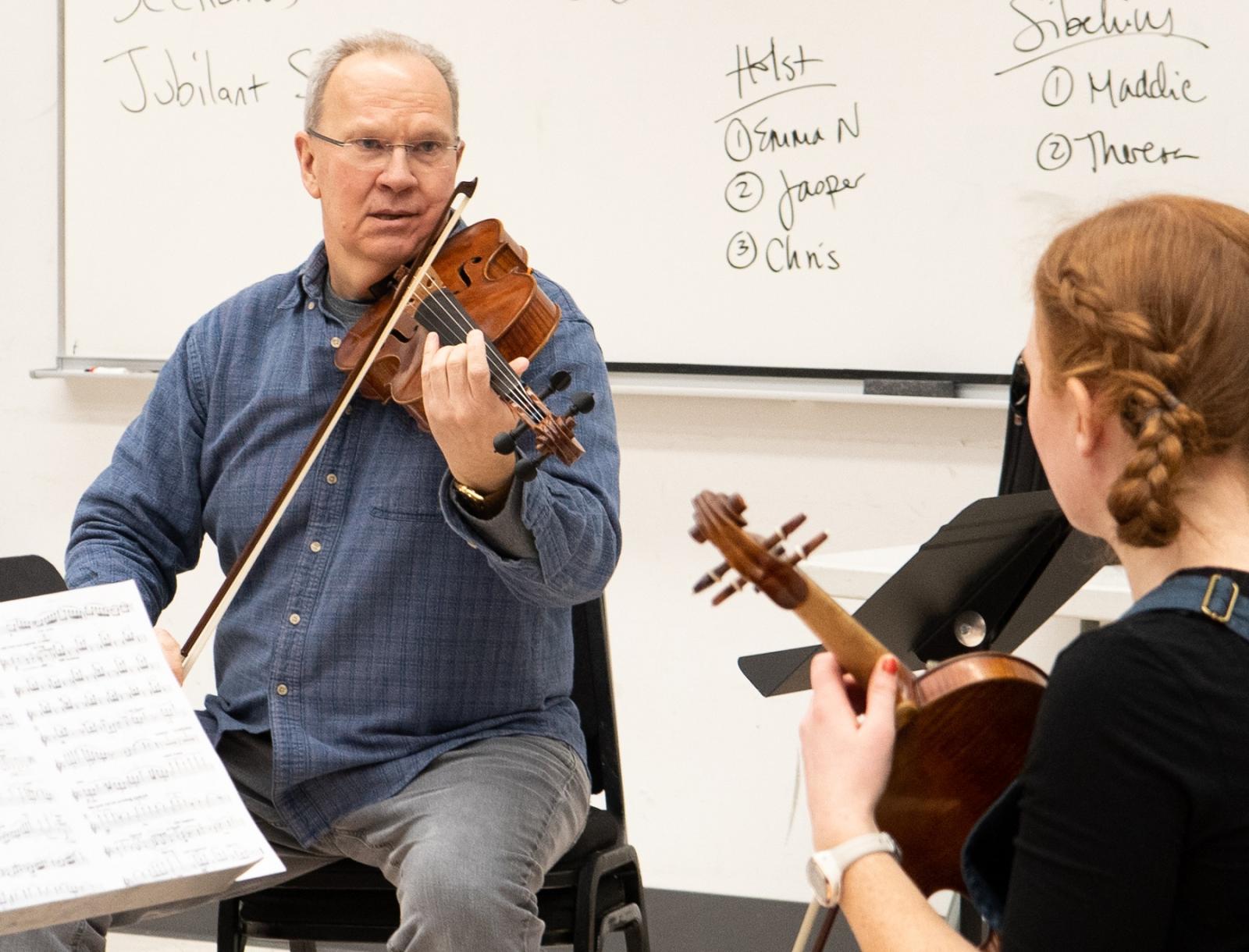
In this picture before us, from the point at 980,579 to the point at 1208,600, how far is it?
52 cm

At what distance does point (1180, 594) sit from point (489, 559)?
80cm

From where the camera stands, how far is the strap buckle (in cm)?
86

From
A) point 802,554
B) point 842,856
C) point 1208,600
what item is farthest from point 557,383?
point 1208,600

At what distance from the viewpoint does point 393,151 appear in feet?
5.73

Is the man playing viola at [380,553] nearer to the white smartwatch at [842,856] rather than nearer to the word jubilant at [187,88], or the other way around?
the white smartwatch at [842,856]

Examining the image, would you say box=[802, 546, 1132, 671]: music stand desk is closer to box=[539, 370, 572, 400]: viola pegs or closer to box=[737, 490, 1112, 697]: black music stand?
box=[737, 490, 1112, 697]: black music stand

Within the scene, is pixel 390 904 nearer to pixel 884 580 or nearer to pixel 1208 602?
pixel 884 580

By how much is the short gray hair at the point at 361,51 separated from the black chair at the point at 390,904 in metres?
0.88

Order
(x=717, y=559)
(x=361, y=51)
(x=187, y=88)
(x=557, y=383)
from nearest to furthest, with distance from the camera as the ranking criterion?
1. (x=557, y=383)
2. (x=361, y=51)
3. (x=717, y=559)
4. (x=187, y=88)

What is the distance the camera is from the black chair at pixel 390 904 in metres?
1.57

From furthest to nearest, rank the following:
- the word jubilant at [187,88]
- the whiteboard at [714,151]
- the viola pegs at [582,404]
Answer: the word jubilant at [187,88], the whiteboard at [714,151], the viola pegs at [582,404]

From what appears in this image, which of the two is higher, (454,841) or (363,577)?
(363,577)

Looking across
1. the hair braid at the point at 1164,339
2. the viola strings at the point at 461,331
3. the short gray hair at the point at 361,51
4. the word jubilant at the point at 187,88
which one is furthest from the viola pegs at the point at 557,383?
the word jubilant at the point at 187,88

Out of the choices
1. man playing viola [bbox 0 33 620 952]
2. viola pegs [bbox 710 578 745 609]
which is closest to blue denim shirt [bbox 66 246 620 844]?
man playing viola [bbox 0 33 620 952]
